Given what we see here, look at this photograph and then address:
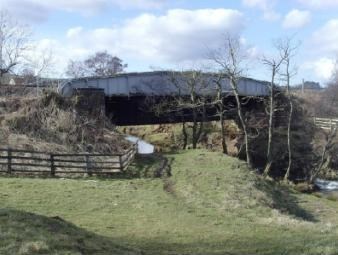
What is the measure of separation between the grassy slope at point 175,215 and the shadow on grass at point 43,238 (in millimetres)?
16

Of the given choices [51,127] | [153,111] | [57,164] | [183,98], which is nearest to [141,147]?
[153,111]

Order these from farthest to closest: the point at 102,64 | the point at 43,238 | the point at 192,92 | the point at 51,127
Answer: the point at 102,64, the point at 192,92, the point at 51,127, the point at 43,238

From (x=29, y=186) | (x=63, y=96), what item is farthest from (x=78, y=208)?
(x=63, y=96)

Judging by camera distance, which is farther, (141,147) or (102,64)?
(102,64)

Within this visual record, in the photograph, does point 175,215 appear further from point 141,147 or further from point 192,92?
point 141,147

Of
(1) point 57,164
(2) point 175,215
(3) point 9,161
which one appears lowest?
(2) point 175,215

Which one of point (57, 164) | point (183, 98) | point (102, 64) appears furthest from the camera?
point (102, 64)

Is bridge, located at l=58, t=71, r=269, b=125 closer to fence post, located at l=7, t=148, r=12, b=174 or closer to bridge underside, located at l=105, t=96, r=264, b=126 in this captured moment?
bridge underside, located at l=105, t=96, r=264, b=126

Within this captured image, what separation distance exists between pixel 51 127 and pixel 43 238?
25.5 metres

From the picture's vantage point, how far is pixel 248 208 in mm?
21438

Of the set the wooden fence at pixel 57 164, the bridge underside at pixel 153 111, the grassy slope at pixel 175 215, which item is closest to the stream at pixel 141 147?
the bridge underside at pixel 153 111

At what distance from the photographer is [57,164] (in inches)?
1043

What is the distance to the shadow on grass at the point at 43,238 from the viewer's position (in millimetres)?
7508

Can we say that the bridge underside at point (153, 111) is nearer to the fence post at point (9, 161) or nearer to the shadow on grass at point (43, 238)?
the fence post at point (9, 161)
